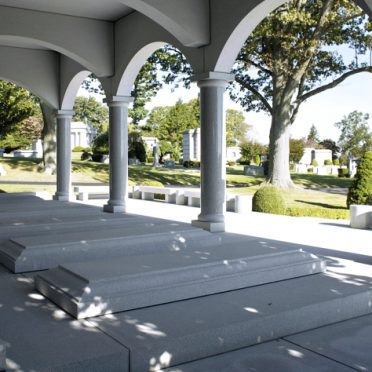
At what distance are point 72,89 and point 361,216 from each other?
9.42 m

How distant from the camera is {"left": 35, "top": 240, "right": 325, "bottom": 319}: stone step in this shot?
4.84 m

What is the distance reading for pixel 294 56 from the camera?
68.7 ft

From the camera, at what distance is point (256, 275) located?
→ 5.84 meters

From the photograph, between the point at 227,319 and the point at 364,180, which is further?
the point at 364,180

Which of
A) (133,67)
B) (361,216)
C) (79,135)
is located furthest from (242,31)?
(79,135)

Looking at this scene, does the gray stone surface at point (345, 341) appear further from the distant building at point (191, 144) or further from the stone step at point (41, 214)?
the distant building at point (191, 144)

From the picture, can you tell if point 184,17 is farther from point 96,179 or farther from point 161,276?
point 96,179

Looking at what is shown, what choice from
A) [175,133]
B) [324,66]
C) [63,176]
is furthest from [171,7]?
[175,133]

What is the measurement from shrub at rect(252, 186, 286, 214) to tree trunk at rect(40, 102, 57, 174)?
1650cm

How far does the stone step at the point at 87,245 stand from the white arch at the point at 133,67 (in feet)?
16.4

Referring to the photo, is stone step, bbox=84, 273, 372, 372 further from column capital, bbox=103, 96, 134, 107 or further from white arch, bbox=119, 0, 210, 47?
column capital, bbox=103, 96, 134, 107

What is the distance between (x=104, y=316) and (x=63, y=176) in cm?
1180

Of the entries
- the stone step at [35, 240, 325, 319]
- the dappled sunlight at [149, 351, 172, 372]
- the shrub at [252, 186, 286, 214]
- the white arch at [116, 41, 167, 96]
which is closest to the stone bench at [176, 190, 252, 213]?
the shrub at [252, 186, 286, 214]

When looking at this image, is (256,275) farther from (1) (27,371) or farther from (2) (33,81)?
(2) (33,81)
